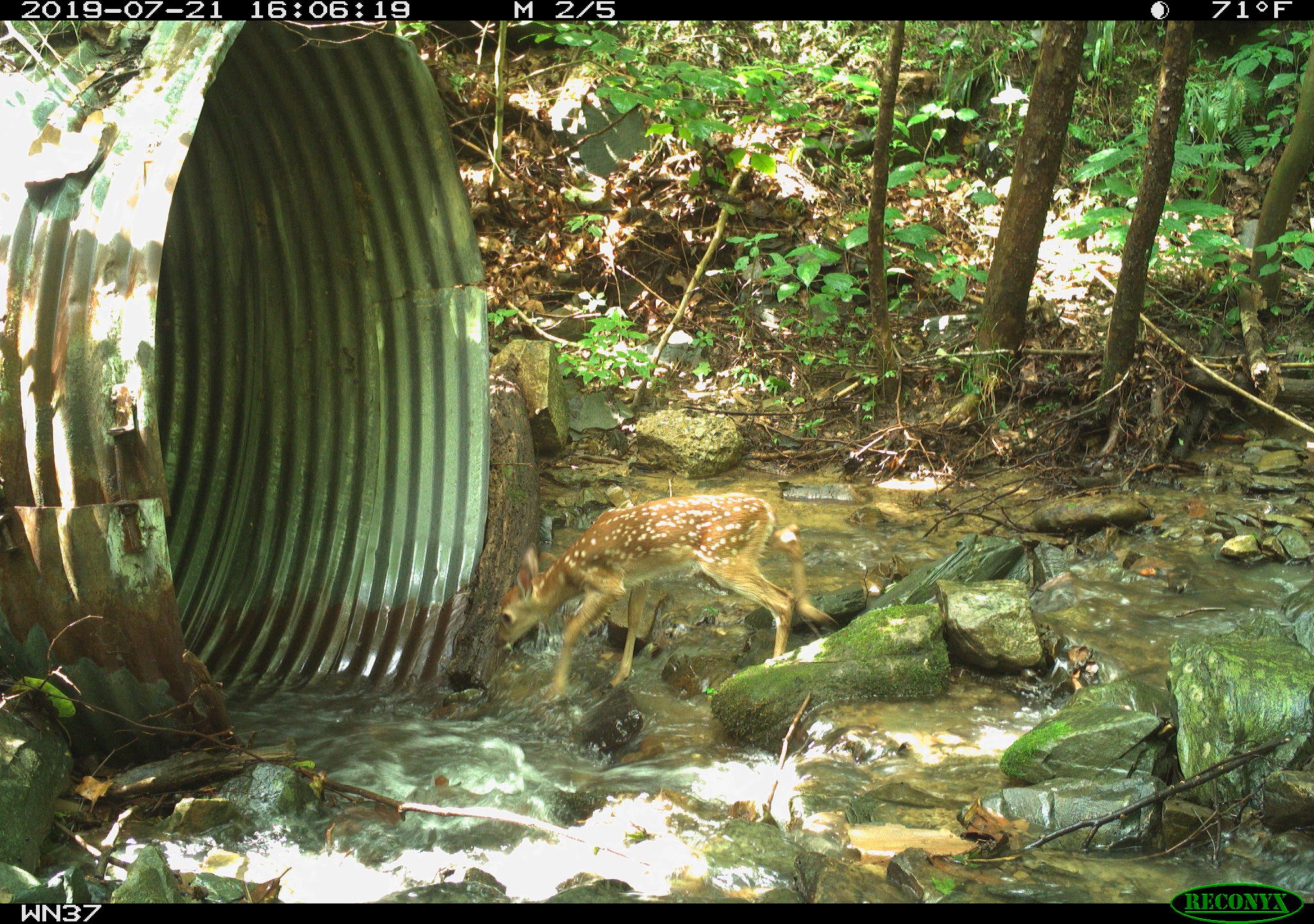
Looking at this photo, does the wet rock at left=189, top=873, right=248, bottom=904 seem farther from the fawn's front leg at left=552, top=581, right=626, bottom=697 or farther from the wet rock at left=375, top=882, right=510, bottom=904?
the fawn's front leg at left=552, top=581, right=626, bottom=697

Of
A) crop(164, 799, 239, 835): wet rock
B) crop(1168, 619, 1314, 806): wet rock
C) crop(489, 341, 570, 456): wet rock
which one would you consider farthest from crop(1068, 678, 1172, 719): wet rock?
crop(489, 341, 570, 456): wet rock

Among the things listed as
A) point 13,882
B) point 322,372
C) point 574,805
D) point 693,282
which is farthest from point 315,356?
point 693,282

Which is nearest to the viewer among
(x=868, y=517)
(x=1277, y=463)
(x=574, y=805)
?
(x=574, y=805)

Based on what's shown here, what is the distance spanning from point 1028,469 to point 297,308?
5.68 metres

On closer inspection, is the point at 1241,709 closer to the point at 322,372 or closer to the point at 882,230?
the point at 322,372

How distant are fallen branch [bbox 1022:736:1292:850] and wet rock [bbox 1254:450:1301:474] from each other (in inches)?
171

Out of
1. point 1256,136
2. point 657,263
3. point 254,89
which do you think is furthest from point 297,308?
point 1256,136

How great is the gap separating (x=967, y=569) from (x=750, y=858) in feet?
9.58

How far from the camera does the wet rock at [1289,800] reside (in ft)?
11.0

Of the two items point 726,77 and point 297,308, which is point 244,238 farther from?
point 726,77

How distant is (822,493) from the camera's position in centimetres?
816

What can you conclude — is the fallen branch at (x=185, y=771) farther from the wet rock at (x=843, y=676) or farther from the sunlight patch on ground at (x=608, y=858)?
the wet rock at (x=843, y=676)

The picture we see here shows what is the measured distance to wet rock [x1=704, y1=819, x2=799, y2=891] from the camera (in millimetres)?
3457
